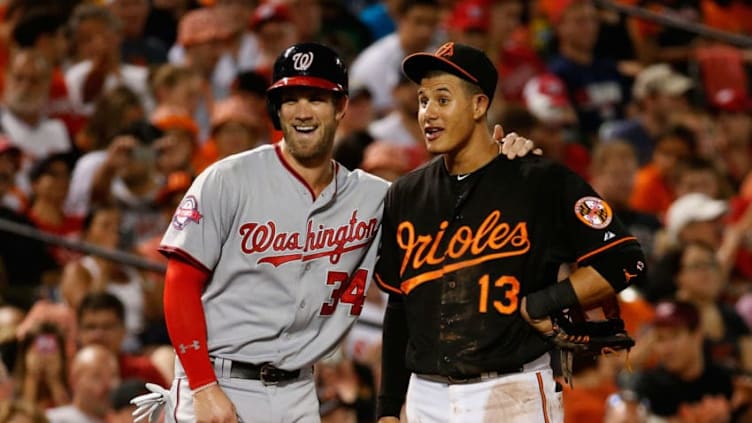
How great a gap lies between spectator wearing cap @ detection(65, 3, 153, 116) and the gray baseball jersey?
4.65m

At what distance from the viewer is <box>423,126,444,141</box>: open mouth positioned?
16.8 feet

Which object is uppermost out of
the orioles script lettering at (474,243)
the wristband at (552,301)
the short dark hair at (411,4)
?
the short dark hair at (411,4)

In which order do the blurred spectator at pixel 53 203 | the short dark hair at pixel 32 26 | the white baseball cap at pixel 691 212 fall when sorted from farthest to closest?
1. the white baseball cap at pixel 691 212
2. the short dark hair at pixel 32 26
3. the blurred spectator at pixel 53 203

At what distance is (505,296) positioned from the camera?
5.01m

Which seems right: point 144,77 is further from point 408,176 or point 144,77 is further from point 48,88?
point 408,176

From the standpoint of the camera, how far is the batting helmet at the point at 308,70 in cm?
508

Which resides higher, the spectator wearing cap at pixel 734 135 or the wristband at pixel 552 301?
the spectator wearing cap at pixel 734 135

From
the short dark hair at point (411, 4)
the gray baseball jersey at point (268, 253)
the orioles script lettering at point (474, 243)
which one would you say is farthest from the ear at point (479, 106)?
the short dark hair at point (411, 4)

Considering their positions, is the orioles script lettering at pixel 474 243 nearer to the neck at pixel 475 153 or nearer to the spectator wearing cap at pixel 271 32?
the neck at pixel 475 153

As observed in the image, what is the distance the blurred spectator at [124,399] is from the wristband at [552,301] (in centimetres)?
284

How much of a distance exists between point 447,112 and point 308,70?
48 cm

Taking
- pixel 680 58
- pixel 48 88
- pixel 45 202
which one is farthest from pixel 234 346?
pixel 680 58

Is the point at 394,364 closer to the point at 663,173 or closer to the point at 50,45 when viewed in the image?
the point at 50,45

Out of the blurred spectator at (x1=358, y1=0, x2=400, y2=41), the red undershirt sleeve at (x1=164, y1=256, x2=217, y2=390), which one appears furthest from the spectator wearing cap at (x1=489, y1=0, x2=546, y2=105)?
the red undershirt sleeve at (x1=164, y1=256, x2=217, y2=390)
